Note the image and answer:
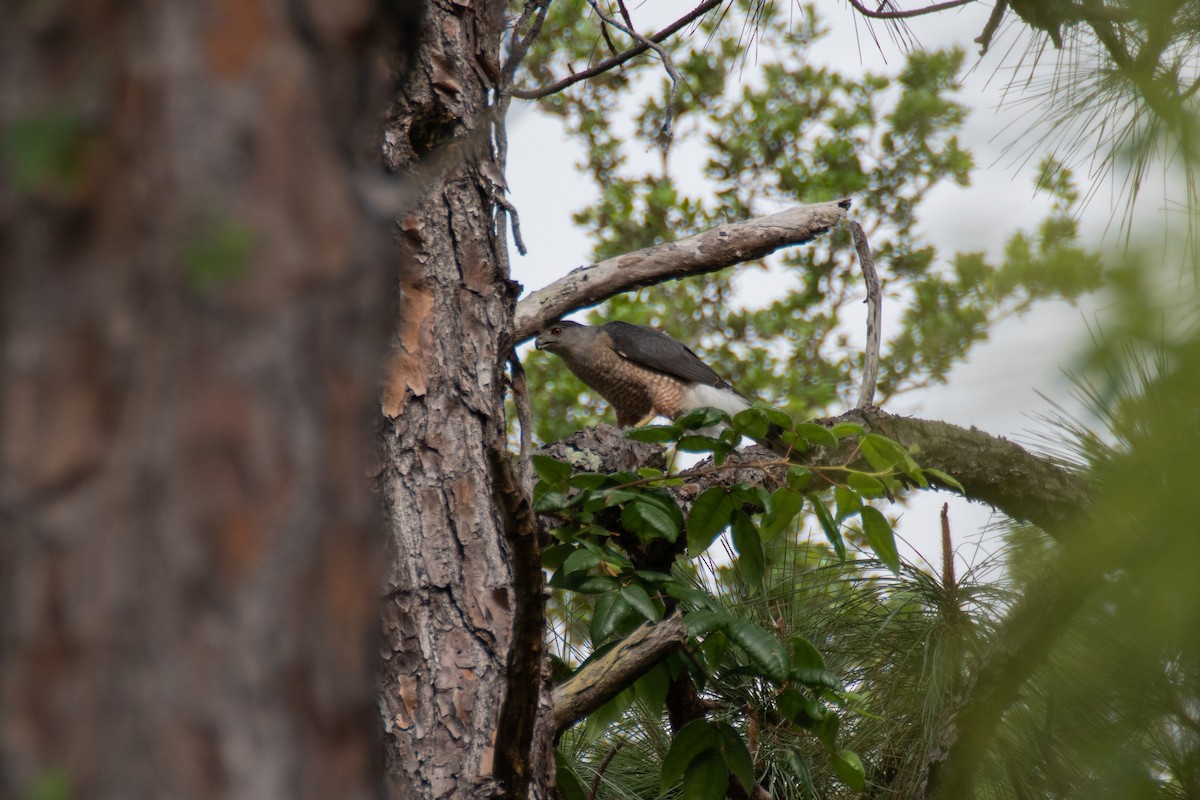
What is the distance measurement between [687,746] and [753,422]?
0.73 m

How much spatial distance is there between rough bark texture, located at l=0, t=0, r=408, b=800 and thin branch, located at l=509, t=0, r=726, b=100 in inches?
66.1

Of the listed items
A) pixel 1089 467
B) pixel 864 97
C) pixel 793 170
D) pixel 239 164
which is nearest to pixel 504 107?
pixel 1089 467

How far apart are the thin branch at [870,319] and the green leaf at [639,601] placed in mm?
1442

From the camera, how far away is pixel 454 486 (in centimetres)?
186

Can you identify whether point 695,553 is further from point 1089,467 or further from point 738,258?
point 738,258

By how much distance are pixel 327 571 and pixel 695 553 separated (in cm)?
173

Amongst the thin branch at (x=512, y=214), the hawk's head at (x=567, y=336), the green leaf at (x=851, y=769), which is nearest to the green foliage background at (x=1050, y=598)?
the green leaf at (x=851, y=769)

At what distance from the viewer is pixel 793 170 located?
7.45 m

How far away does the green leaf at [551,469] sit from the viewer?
7.55 ft

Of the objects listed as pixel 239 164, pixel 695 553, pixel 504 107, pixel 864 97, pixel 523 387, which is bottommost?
pixel 239 164

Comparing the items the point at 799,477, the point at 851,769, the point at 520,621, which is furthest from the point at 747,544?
the point at 520,621

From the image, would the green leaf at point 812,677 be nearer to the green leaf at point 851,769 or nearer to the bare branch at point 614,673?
the green leaf at point 851,769

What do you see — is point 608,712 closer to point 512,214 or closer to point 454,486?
point 454,486

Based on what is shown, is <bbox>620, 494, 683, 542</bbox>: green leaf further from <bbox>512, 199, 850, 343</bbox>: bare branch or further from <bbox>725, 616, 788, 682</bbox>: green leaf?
<bbox>512, 199, 850, 343</bbox>: bare branch
